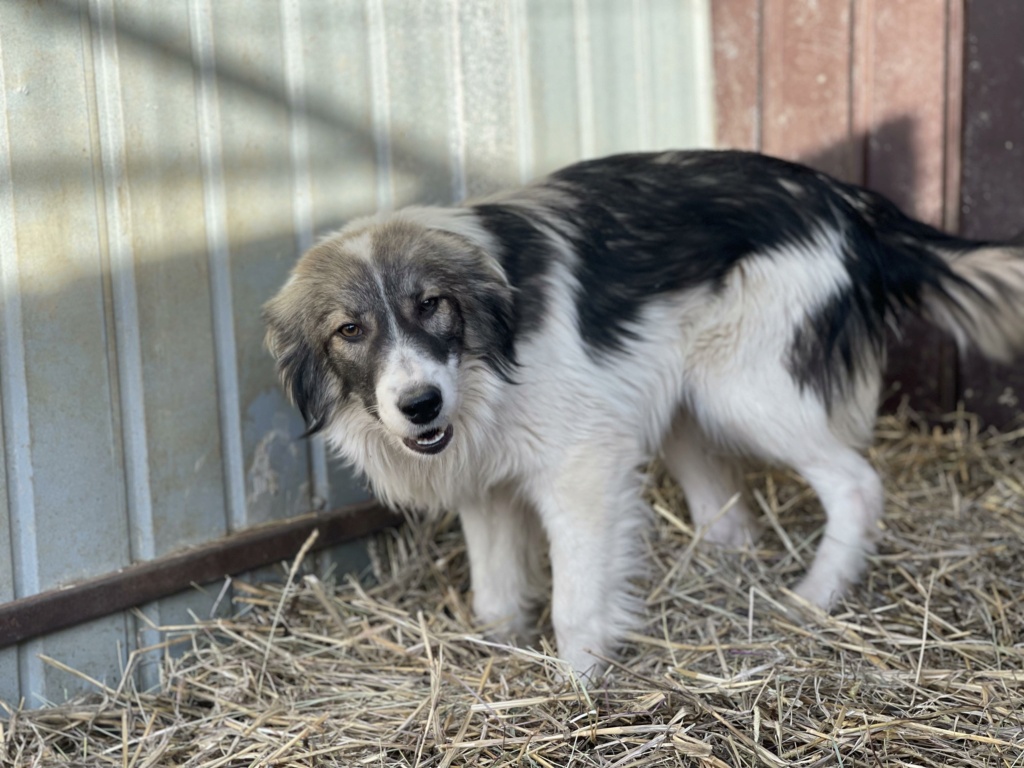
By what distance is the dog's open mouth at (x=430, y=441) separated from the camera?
302 centimetres

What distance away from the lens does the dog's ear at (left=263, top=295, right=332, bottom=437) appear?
3238 mm

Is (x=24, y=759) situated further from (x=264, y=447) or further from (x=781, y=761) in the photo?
(x=781, y=761)

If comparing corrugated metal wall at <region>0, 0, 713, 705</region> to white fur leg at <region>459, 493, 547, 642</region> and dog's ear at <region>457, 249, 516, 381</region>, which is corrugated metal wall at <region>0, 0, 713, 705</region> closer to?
white fur leg at <region>459, 493, 547, 642</region>

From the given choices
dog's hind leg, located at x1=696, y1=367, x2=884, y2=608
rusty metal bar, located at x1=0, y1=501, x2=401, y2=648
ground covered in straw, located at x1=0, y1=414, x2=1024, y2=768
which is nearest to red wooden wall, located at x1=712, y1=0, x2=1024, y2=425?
ground covered in straw, located at x1=0, y1=414, x2=1024, y2=768

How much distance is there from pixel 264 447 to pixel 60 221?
1014 millimetres

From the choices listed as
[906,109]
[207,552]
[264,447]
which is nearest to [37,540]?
[207,552]

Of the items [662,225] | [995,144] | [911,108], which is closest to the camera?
[662,225]

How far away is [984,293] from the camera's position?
3799mm

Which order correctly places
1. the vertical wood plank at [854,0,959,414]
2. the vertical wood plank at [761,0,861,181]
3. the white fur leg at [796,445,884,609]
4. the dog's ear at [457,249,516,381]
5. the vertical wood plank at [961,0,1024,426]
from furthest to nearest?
the vertical wood plank at [761,0,861,181], the vertical wood plank at [854,0,959,414], the vertical wood plank at [961,0,1024,426], the white fur leg at [796,445,884,609], the dog's ear at [457,249,516,381]

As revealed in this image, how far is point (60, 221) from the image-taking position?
3.05 m

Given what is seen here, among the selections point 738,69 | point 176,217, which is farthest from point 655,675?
point 738,69

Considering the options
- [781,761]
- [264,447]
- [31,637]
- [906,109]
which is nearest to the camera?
[781,761]

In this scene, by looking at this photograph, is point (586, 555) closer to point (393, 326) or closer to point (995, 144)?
point (393, 326)

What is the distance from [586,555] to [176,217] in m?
1.61
